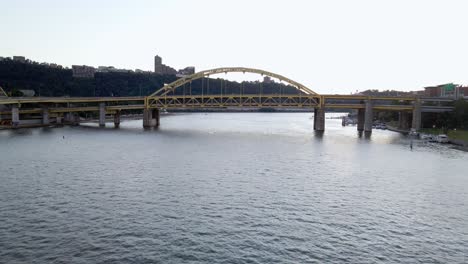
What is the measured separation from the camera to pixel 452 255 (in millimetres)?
21984

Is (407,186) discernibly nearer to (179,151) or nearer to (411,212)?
(411,212)

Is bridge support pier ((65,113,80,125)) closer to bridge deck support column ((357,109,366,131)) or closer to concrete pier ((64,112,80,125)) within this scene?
concrete pier ((64,112,80,125))

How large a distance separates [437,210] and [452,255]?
9222mm

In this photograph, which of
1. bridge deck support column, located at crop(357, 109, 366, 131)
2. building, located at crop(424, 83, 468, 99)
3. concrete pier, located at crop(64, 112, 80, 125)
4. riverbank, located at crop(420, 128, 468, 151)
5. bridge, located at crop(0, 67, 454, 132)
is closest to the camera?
riverbank, located at crop(420, 128, 468, 151)

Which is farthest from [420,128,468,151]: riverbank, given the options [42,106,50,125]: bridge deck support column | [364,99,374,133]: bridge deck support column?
[42,106,50,125]: bridge deck support column

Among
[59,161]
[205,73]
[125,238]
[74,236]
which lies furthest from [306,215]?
[205,73]

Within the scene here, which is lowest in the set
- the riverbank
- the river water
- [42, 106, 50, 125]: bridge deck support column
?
the river water

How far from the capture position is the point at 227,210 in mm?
29188

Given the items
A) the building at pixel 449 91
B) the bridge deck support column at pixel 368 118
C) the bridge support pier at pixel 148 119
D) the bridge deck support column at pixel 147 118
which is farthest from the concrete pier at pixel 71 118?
the building at pixel 449 91

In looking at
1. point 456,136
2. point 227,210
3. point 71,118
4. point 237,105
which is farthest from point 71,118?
point 456,136

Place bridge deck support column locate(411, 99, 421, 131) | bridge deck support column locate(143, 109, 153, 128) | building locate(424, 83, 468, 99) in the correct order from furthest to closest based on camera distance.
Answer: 1. building locate(424, 83, 468, 99)
2. bridge deck support column locate(143, 109, 153, 128)
3. bridge deck support column locate(411, 99, 421, 131)

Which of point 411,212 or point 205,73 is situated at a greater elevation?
point 205,73

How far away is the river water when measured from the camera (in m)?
21.7

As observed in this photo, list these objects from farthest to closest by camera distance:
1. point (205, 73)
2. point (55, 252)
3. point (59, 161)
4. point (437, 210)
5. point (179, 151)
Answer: point (205, 73) < point (179, 151) < point (59, 161) < point (437, 210) < point (55, 252)
